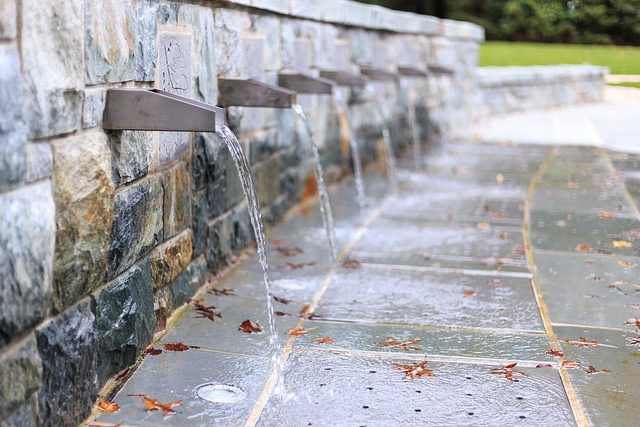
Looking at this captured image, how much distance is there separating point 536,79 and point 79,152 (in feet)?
49.4

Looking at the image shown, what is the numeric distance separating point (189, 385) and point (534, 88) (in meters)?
14.7

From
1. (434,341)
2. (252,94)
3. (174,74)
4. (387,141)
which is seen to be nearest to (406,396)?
(434,341)

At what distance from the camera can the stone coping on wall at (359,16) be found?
5.94m

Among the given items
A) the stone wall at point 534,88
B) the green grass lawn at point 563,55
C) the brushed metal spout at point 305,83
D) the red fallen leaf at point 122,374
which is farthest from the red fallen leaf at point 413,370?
Answer: the green grass lawn at point 563,55

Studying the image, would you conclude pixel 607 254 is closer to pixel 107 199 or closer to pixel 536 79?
pixel 107 199

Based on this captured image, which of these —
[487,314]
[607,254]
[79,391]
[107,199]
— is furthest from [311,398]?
[607,254]

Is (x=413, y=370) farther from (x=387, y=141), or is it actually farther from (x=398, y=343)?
(x=387, y=141)

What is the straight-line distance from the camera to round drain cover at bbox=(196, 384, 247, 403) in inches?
126

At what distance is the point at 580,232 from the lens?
630cm

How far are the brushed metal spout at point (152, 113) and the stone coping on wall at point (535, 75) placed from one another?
12.5 m

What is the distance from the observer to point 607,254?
18.5 ft

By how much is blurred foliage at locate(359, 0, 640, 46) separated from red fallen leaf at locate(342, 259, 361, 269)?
15.8 m

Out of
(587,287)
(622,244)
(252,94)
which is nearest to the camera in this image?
(252,94)

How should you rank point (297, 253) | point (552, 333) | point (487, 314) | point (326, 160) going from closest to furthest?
1. point (552, 333)
2. point (487, 314)
3. point (297, 253)
4. point (326, 160)
